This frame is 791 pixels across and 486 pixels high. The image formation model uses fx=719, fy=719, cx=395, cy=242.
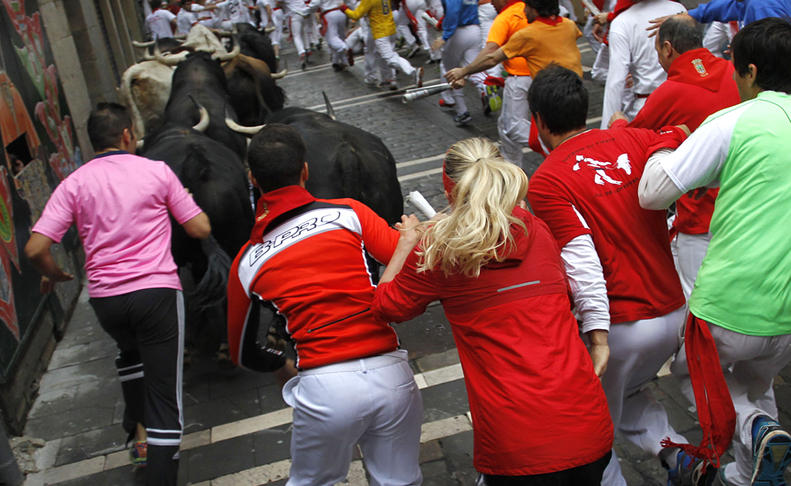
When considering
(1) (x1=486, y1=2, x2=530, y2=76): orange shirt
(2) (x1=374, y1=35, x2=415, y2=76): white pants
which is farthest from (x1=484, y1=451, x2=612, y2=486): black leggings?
(2) (x1=374, y1=35, x2=415, y2=76): white pants

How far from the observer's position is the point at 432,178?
28.2 feet

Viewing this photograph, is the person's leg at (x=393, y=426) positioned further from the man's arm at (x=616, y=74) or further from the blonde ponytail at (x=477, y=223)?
the man's arm at (x=616, y=74)

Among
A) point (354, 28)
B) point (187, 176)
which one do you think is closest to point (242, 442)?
point (187, 176)

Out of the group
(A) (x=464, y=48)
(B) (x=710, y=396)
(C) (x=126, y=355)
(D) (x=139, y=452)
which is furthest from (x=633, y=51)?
(A) (x=464, y=48)

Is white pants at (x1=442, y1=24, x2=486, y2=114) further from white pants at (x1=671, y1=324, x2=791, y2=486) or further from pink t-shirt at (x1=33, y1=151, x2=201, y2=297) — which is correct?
white pants at (x1=671, y1=324, x2=791, y2=486)

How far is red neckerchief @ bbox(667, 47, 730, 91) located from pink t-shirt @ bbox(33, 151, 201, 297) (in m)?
2.81

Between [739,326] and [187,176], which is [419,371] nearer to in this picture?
[187,176]

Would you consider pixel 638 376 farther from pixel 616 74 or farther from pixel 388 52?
pixel 388 52

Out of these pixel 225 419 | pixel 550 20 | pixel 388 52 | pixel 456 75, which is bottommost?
pixel 388 52

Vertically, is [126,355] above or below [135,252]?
below

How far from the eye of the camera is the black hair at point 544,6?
6.64 m

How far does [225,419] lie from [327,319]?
7.80ft

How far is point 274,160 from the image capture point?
285 centimetres

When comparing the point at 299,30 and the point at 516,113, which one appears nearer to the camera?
the point at 516,113
